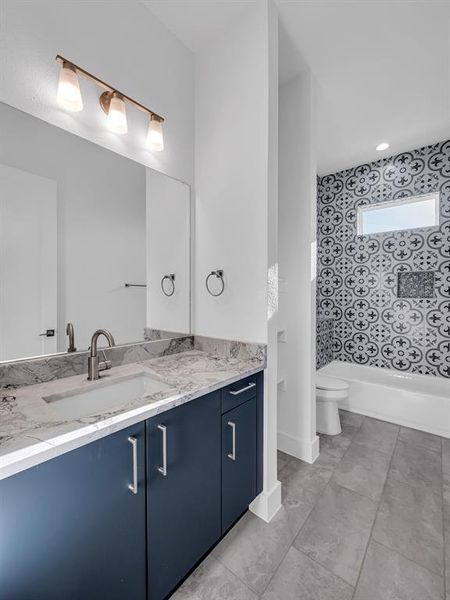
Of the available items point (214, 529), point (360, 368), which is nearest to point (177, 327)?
point (214, 529)

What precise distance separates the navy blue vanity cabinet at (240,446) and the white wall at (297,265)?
757 mm

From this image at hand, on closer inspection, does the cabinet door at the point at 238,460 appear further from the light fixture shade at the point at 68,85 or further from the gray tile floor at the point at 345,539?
the light fixture shade at the point at 68,85

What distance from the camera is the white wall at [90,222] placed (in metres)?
1.23

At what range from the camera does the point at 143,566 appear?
97 cm

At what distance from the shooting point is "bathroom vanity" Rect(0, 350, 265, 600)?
2.32ft

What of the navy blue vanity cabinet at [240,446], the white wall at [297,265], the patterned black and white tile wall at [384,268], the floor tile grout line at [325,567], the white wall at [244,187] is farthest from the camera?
the patterned black and white tile wall at [384,268]

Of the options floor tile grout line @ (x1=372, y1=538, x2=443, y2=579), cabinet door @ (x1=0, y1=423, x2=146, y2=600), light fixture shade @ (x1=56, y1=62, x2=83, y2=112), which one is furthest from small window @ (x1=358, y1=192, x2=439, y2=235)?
cabinet door @ (x1=0, y1=423, x2=146, y2=600)

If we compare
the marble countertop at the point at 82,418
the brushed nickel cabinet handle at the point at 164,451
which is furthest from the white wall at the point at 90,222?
the brushed nickel cabinet handle at the point at 164,451

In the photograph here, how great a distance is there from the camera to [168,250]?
187 centimetres

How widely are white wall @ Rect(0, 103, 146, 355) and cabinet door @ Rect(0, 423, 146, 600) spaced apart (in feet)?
2.30

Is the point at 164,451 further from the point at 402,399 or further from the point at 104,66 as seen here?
the point at 402,399

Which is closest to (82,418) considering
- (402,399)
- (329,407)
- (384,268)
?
(329,407)

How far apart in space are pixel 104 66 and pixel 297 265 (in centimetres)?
174

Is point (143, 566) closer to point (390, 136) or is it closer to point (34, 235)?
point (34, 235)
